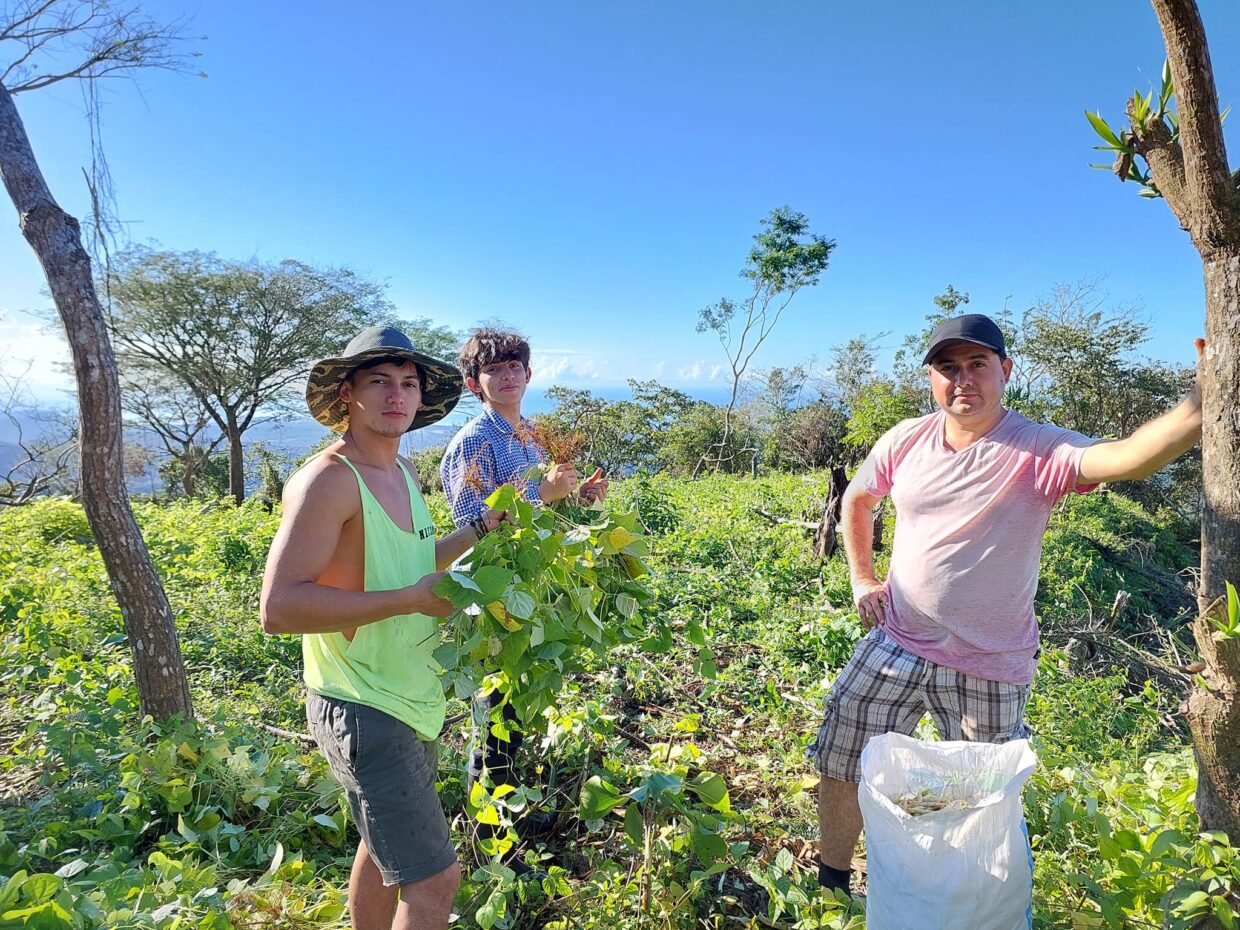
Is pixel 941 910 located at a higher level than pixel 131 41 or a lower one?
lower

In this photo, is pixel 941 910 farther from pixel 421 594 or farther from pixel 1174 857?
pixel 421 594

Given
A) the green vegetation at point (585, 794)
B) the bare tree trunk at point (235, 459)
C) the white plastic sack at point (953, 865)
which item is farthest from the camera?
the bare tree trunk at point (235, 459)

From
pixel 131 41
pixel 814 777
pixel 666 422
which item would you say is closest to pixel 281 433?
pixel 666 422

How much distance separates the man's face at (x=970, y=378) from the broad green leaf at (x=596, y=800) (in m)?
1.55

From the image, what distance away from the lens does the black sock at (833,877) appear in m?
1.94

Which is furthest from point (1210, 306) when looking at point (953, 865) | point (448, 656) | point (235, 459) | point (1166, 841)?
point (235, 459)

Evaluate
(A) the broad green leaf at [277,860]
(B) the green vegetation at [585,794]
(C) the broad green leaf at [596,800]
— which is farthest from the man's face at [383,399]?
(A) the broad green leaf at [277,860]

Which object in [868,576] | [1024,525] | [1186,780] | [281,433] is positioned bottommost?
[1186,780]

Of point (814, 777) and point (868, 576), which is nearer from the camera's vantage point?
point (868, 576)

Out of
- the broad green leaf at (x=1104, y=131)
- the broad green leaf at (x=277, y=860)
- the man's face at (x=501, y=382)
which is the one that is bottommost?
the broad green leaf at (x=277, y=860)

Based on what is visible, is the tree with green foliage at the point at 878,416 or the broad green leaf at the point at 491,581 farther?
the tree with green foliage at the point at 878,416

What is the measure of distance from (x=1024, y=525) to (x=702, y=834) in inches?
51.1

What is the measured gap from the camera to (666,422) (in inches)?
958

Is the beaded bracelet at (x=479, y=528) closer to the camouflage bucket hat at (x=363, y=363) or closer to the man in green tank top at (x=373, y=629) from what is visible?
the man in green tank top at (x=373, y=629)
